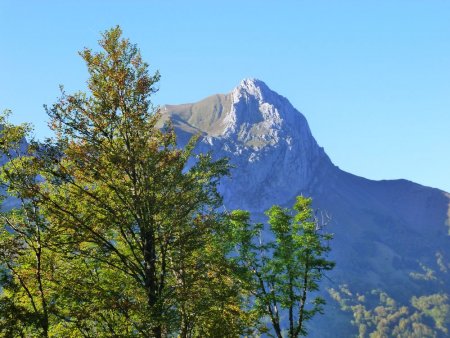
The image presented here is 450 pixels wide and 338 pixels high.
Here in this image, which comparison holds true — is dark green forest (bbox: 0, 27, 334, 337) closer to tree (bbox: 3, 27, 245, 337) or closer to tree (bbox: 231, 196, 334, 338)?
tree (bbox: 3, 27, 245, 337)

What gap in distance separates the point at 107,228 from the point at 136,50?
20.8ft

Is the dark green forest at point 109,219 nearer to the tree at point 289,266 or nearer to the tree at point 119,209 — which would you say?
the tree at point 119,209

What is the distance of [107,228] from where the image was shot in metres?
15.5

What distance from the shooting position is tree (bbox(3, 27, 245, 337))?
14516mm

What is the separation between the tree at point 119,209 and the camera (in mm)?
14516

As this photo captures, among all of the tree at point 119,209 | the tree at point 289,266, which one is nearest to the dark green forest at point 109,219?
the tree at point 119,209

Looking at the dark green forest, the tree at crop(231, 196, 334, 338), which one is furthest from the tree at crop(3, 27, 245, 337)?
the tree at crop(231, 196, 334, 338)

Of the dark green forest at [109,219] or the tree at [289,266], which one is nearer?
the dark green forest at [109,219]

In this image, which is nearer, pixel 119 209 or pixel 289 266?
pixel 119 209

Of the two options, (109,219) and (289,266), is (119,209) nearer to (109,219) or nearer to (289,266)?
(109,219)

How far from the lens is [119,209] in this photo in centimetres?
1514

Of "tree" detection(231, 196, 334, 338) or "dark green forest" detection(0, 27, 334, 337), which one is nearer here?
→ "dark green forest" detection(0, 27, 334, 337)

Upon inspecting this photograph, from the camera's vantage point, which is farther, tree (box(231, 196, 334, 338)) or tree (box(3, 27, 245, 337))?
tree (box(231, 196, 334, 338))

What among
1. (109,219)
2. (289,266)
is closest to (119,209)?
(109,219)
